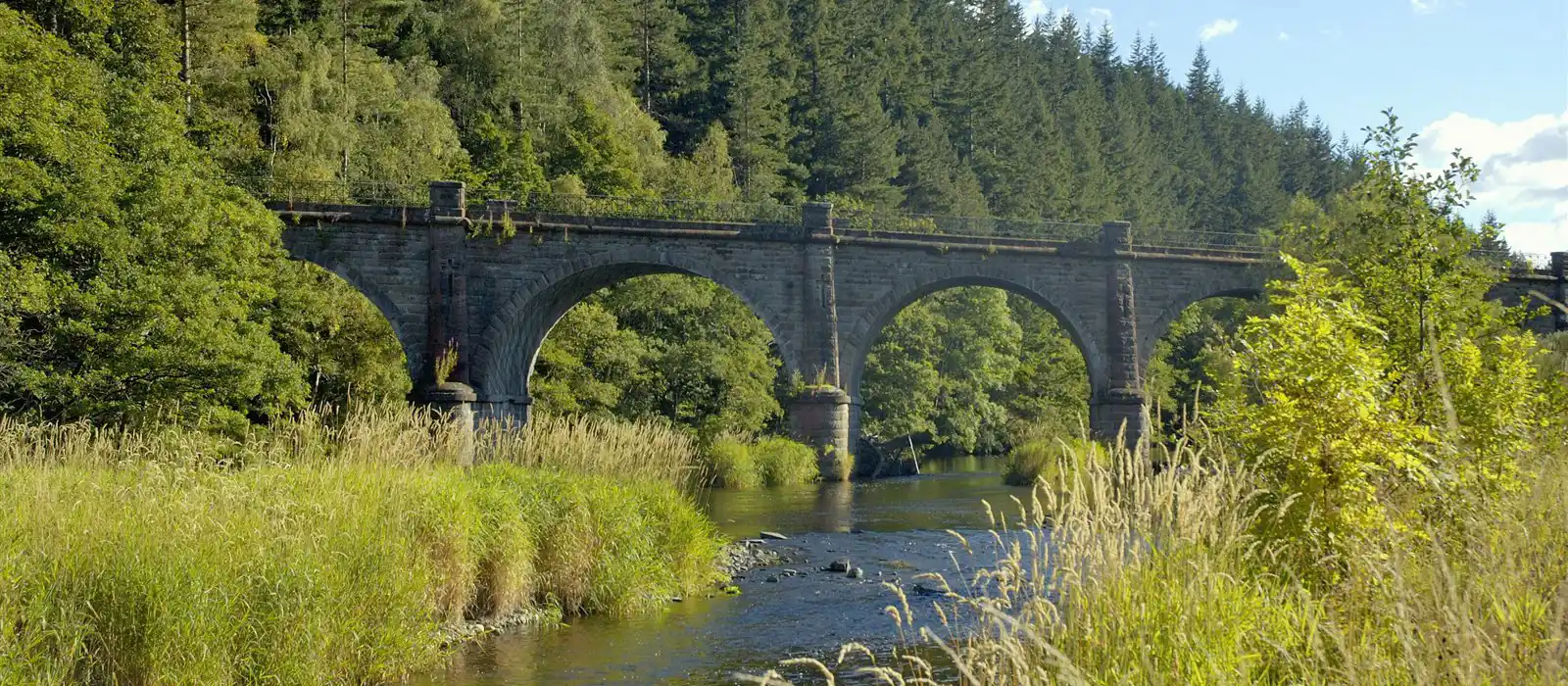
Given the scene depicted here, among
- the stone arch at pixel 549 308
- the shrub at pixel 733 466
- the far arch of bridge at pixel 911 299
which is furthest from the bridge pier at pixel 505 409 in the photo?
the far arch of bridge at pixel 911 299

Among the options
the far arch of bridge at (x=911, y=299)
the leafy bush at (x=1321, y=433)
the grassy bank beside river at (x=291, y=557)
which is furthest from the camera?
the far arch of bridge at (x=911, y=299)

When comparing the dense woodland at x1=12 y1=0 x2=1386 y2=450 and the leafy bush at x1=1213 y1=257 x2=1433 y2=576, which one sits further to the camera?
the dense woodland at x1=12 y1=0 x2=1386 y2=450

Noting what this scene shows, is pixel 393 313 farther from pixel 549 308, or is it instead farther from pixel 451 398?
pixel 549 308

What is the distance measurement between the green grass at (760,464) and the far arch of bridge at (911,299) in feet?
8.43

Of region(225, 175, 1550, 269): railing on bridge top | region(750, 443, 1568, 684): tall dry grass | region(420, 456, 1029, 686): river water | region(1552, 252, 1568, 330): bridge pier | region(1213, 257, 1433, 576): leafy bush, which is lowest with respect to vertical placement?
region(420, 456, 1029, 686): river water

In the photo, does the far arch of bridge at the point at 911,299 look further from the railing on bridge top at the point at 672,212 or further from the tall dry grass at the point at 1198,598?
the tall dry grass at the point at 1198,598

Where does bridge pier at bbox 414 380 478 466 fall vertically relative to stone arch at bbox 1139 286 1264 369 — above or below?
below

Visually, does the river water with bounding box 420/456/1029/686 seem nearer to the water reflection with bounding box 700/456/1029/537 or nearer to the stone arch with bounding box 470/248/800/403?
the water reflection with bounding box 700/456/1029/537

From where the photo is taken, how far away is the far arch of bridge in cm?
3381

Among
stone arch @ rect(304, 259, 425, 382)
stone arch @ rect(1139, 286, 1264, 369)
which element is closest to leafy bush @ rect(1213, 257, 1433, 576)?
stone arch @ rect(304, 259, 425, 382)

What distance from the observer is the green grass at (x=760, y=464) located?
31.4 m

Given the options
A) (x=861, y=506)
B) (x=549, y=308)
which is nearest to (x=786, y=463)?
(x=861, y=506)

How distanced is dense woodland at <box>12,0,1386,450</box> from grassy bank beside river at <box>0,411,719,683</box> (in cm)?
A: 575

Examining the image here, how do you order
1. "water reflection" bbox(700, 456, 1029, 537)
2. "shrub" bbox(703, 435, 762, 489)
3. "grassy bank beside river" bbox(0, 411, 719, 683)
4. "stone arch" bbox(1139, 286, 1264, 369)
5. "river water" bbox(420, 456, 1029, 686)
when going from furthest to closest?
"stone arch" bbox(1139, 286, 1264, 369)
"shrub" bbox(703, 435, 762, 489)
"water reflection" bbox(700, 456, 1029, 537)
"river water" bbox(420, 456, 1029, 686)
"grassy bank beside river" bbox(0, 411, 719, 683)
